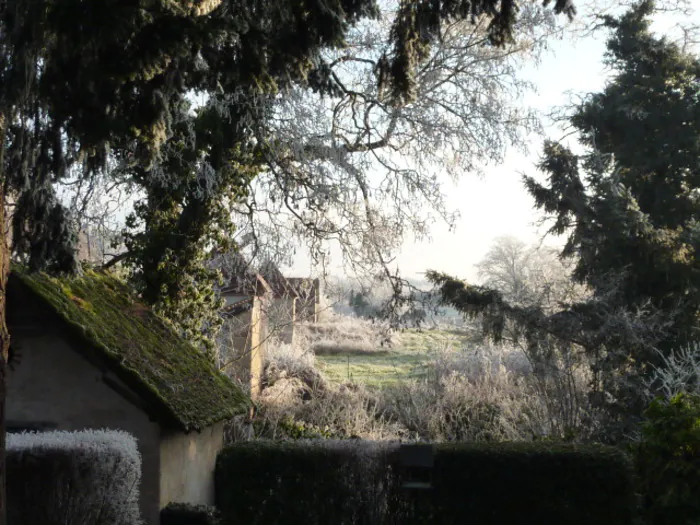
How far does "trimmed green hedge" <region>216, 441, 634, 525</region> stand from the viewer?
33.3 ft

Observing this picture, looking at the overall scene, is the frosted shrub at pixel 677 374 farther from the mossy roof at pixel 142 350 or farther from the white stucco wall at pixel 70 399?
the white stucco wall at pixel 70 399

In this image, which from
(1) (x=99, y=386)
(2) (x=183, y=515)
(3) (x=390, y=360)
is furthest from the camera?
(3) (x=390, y=360)

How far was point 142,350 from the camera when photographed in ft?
34.0

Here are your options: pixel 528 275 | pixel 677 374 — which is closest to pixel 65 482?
pixel 677 374

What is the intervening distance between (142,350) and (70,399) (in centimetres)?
110

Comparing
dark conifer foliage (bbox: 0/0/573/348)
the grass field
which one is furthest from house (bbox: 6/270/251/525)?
the grass field

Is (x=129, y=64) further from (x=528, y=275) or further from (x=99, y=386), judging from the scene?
(x=528, y=275)

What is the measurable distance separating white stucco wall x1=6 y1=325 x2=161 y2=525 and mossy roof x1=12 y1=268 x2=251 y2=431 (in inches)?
12.9

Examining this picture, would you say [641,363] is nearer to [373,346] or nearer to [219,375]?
[219,375]

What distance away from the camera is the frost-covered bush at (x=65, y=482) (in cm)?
812

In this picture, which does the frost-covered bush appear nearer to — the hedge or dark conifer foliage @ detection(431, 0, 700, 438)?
the hedge

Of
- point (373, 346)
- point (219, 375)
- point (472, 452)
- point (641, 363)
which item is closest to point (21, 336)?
point (219, 375)

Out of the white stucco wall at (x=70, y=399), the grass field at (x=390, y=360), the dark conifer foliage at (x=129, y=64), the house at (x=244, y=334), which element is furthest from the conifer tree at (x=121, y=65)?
the grass field at (x=390, y=360)

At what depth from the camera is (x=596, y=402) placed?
15.6 metres
